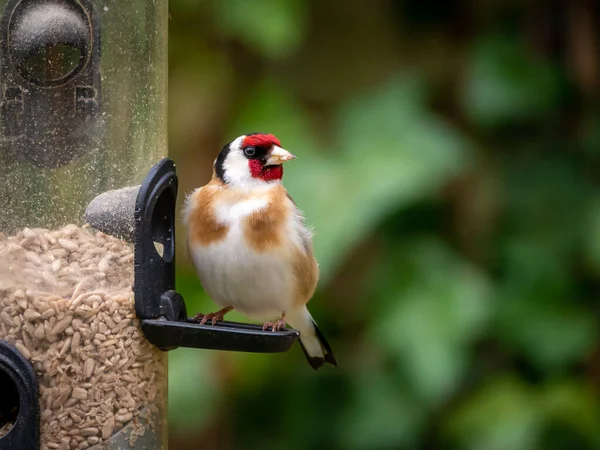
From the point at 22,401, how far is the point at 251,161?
1063 mm

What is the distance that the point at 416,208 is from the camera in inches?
174

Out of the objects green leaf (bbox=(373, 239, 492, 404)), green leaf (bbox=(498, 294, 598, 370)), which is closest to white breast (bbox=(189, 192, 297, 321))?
green leaf (bbox=(373, 239, 492, 404))

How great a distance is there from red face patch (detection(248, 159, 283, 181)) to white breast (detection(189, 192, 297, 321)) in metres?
0.07

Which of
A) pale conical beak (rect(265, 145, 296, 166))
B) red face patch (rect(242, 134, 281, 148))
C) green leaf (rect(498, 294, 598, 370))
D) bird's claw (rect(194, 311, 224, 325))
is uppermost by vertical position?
red face patch (rect(242, 134, 281, 148))

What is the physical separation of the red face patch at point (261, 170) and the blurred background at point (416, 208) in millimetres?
905

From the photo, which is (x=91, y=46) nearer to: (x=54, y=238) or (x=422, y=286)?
(x=54, y=238)

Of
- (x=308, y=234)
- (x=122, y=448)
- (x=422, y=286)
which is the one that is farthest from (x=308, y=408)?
(x=122, y=448)

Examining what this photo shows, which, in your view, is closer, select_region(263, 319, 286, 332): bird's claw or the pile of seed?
the pile of seed

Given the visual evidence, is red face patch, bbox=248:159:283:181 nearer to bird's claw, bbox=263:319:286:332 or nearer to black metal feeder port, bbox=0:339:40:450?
bird's claw, bbox=263:319:286:332

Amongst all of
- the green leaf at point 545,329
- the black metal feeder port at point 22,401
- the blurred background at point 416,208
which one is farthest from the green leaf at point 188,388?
the black metal feeder port at point 22,401

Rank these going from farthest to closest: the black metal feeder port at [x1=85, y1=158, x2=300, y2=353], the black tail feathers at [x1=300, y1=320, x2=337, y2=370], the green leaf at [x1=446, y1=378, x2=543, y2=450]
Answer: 1. the green leaf at [x1=446, y1=378, x2=543, y2=450]
2. the black tail feathers at [x1=300, y1=320, x2=337, y2=370]
3. the black metal feeder port at [x1=85, y1=158, x2=300, y2=353]

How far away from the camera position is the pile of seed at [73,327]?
2455 millimetres

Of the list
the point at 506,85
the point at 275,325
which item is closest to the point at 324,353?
the point at 275,325

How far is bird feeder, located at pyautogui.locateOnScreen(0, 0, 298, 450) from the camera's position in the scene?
246 cm
